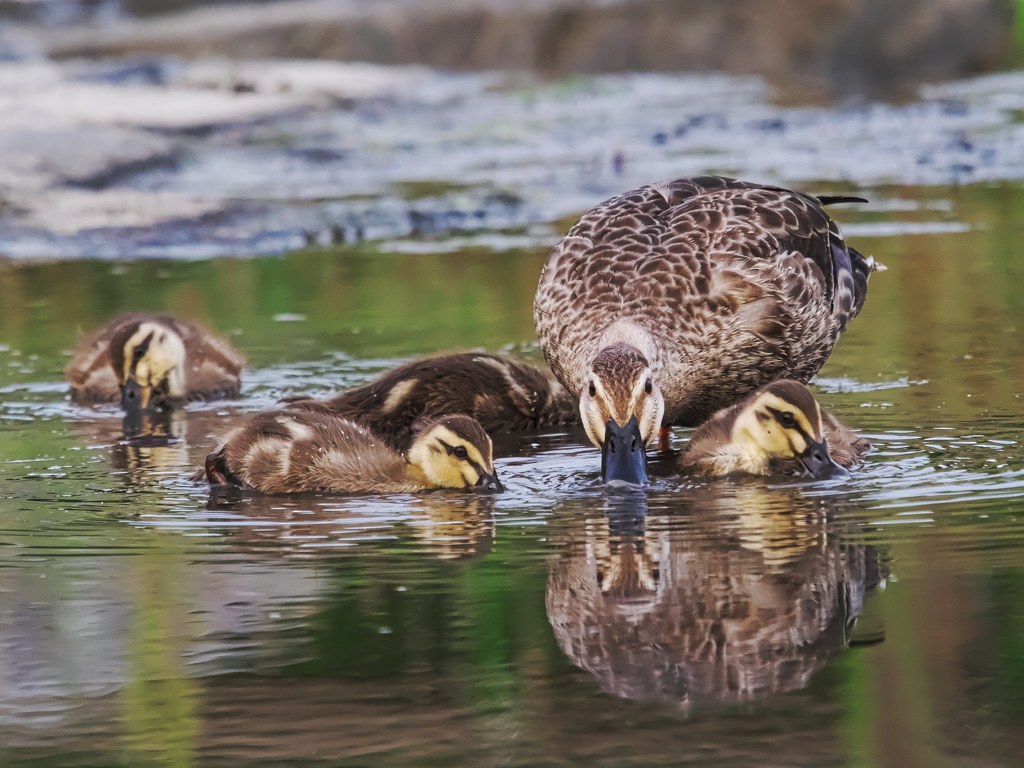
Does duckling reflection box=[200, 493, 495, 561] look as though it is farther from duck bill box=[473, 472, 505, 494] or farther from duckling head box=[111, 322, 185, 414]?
duckling head box=[111, 322, 185, 414]

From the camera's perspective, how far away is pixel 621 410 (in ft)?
14.9

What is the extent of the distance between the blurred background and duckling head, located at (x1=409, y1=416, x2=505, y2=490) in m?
0.18

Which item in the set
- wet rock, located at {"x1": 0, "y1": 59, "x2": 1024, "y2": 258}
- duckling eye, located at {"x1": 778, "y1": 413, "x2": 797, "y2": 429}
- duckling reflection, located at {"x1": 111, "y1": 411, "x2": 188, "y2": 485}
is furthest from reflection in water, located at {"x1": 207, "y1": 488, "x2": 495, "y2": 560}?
wet rock, located at {"x1": 0, "y1": 59, "x2": 1024, "y2": 258}

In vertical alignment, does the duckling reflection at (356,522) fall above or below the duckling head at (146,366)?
below

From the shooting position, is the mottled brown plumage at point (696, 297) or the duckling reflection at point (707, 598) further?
the mottled brown plumage at point (696, 297)

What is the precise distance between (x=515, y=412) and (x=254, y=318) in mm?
2190

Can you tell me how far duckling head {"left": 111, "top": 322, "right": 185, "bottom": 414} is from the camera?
20.5ft

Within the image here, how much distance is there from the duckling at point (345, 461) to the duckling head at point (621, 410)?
0.28 metres

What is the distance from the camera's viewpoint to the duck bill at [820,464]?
4.42 meters

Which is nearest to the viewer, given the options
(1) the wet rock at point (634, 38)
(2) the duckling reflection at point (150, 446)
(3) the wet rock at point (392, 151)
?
(2) the duckling reflection at point (150, 446)

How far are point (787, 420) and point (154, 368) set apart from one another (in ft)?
8.36

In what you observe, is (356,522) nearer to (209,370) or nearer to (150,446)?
(150,446)

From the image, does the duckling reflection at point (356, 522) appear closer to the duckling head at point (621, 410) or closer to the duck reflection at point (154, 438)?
the duckling head at point (621, 410)

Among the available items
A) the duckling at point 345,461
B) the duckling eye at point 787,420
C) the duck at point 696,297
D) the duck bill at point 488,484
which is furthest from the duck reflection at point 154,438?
the duckling eye at point 787,420
